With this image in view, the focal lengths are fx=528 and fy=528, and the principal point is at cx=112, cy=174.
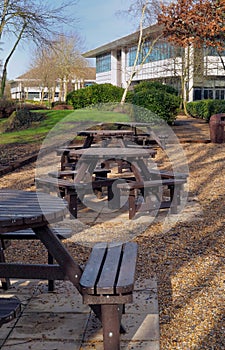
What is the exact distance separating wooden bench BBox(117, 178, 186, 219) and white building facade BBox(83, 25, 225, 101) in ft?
59.1

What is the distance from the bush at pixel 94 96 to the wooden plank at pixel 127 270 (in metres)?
25.2

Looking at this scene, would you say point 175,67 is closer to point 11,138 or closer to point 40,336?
point 11,138

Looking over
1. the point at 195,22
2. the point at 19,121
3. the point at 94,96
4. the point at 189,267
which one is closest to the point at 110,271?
the point at 189,267

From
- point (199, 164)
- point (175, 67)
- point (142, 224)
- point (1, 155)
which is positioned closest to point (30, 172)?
point (1, 155)

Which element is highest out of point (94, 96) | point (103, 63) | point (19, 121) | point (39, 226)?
point (103, 63)

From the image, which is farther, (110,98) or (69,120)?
(110,98)

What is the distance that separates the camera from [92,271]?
10.2 ft

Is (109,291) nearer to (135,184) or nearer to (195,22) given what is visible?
(135,184)

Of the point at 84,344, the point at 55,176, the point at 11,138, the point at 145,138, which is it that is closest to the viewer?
the point at 84,344

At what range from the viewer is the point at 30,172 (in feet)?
35.1

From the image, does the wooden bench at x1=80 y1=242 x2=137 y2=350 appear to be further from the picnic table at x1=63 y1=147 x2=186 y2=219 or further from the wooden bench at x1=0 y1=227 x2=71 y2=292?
the picnic table at x1=63 y1=147 x2=186 y2=219

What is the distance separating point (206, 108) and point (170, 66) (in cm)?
1321

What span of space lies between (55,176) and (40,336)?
461 cm

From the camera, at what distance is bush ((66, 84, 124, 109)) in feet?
94.3
